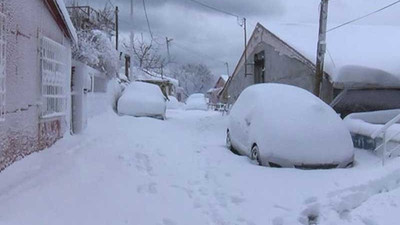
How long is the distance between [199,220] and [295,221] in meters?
1.14

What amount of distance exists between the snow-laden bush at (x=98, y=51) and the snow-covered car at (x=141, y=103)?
4.15ft

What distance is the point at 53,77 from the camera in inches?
337

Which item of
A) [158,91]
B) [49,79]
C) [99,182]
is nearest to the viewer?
[99,182]

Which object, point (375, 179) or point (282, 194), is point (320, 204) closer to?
point (282, 194)

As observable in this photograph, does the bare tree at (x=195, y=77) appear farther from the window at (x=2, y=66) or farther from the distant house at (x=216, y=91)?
the window at (x=2, y=66)

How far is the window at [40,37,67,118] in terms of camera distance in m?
7.84

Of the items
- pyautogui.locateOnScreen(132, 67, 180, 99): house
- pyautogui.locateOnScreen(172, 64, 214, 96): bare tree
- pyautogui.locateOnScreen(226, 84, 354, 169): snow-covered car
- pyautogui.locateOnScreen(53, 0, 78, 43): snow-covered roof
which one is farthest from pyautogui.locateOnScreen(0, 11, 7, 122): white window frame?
pyautogui.locateOnScreen(172, 64, 214, 96): bare tree

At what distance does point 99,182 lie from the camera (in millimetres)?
6164

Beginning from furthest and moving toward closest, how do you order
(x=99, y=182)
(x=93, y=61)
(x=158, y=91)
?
(x=158, y=91) < (x=93, y=61) < (x=99, y=182)

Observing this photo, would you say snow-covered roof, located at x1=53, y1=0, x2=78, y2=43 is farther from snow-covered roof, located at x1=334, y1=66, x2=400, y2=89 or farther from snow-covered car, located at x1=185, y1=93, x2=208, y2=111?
snow-covered car, located at x1=185, y1=93, x2=208, y2=111

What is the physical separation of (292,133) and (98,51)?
1141 cm

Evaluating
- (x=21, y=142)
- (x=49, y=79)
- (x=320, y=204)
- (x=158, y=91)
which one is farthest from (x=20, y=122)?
(x=158, y=91)

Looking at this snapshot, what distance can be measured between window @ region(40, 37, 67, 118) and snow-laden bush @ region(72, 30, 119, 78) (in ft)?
20.9

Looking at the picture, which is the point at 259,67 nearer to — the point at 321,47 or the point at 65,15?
the point at 321,47
